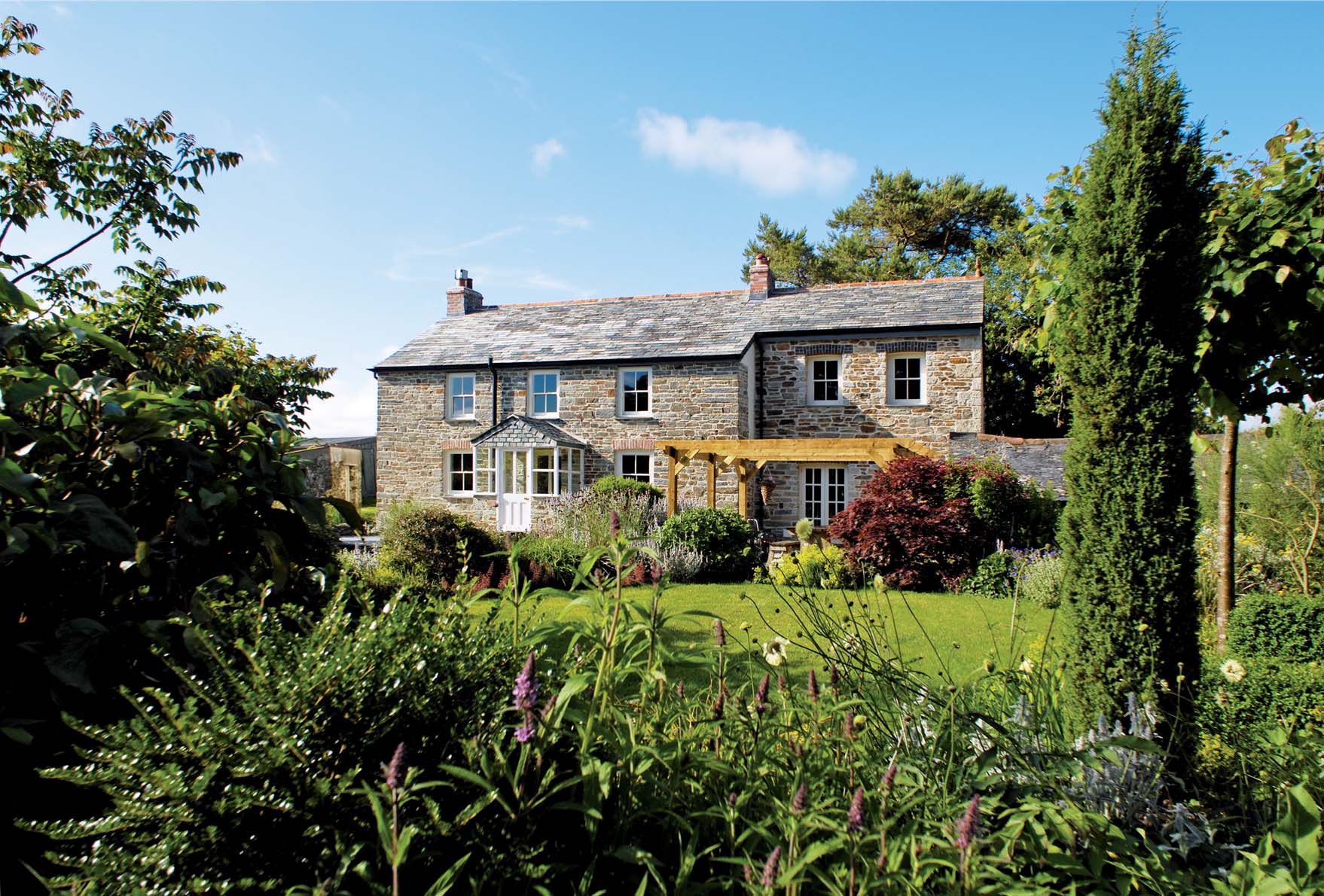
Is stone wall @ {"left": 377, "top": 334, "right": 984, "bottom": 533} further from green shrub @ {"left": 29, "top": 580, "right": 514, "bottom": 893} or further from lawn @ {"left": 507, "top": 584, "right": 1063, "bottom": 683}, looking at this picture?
green shrub @ {"left": 29, "top": 580, "right": 514, "bottom": 893}

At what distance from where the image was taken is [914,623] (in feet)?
27.3

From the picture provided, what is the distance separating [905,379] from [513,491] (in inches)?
405

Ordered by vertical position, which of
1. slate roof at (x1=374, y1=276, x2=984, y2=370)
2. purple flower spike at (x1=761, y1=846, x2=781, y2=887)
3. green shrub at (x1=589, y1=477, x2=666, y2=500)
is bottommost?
green shrub at (x1=589, y1=477, x2=666, y2=500)

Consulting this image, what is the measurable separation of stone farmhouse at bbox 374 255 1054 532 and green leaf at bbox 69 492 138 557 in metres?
14.8

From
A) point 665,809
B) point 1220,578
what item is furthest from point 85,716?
point 1220,578

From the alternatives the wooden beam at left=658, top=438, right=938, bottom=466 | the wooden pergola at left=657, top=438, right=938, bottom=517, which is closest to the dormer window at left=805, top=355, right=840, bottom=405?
the wooden pergola at left=657, top=438, right=938, bottom=517

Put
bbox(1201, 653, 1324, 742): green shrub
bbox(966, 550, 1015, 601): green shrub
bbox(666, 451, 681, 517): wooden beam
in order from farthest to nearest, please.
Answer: bbox(666, 451, 681, 517): wooden beam < bbox(966, 550, 1015, 601): green shrub < bbox(1201, 653, 1324, 742): green shrub

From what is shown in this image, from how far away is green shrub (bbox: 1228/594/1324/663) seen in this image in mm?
4883

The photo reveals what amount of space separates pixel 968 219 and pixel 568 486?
939 inches

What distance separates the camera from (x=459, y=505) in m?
19.6

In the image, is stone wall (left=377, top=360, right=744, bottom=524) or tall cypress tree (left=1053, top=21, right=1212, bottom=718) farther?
stone wall (left=377, top=360, right=744, bottom=524)

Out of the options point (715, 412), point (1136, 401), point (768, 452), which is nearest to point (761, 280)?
point (715, 412)

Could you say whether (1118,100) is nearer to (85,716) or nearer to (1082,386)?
(1082,386)

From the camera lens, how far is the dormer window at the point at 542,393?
63.9 feet
